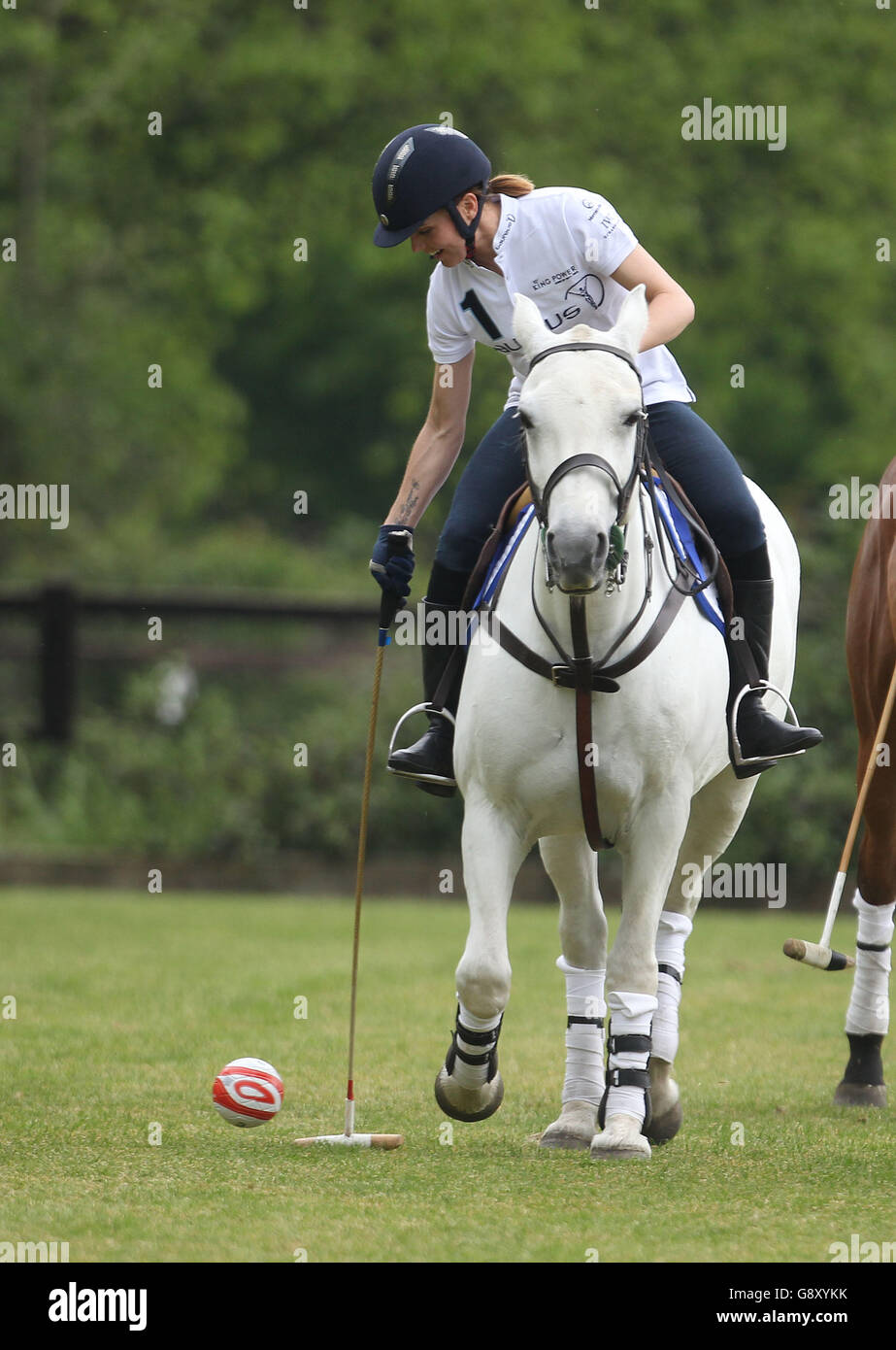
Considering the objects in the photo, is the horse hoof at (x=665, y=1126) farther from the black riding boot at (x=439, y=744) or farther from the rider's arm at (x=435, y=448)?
the rider's arm at (x=435, y=448)

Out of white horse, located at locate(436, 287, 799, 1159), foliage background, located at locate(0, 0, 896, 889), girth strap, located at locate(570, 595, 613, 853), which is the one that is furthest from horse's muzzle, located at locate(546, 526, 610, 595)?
foliage background, located at locate(0, 0, 896, 889)

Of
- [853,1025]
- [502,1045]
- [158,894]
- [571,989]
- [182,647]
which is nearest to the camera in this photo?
[571,989]

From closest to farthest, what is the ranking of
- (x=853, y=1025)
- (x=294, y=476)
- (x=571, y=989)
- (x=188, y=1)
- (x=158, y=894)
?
(x=571, y=989) < (x=853, y=1025) < (x=158, y=894) < (x=188, y=1) < (x=294, y=476)

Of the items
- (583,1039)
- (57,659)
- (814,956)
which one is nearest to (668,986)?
(583,1039)

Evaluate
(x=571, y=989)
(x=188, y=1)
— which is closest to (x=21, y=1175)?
(x=571, y=989)

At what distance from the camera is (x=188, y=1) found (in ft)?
96.2

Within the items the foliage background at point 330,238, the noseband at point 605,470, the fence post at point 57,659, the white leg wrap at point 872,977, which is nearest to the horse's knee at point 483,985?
the noseband at point 605,470

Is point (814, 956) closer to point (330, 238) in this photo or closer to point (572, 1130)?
point (572, 1130)

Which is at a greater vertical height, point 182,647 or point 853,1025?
point 182,647

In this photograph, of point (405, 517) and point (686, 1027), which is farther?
point (686, 1027)

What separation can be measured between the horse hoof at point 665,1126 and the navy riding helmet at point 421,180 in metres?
2.99

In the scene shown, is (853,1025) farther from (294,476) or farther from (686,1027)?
(294,476)

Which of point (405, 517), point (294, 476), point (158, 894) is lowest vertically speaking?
point (158, 894)
